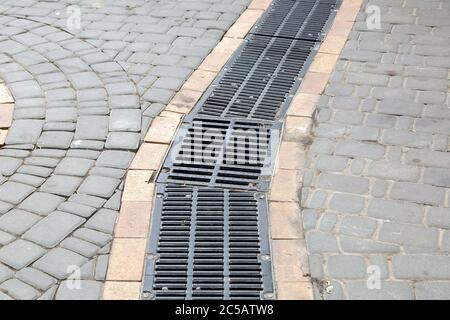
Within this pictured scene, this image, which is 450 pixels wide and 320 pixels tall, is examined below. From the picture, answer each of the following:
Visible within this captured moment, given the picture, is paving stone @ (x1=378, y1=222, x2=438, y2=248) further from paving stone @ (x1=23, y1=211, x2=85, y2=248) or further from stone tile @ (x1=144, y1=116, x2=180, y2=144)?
paving stone @ (x1=23, y1=211, x2=85, y2=248)

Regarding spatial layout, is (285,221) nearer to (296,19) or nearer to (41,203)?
(41,203)

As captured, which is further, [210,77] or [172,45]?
[172,45]

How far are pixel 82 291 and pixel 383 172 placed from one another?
2.32 meters

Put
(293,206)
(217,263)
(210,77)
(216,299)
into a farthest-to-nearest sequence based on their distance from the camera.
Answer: (210,77) → (293,206) → (217,263) → (216,299)

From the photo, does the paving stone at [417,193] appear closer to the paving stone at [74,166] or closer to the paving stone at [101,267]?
the paving stone at [101,267]

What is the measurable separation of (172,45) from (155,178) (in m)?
2.28

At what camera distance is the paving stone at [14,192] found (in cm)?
445

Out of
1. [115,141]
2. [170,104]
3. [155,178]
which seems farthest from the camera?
[170,104]

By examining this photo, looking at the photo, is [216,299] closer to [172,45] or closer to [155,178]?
[155,178]

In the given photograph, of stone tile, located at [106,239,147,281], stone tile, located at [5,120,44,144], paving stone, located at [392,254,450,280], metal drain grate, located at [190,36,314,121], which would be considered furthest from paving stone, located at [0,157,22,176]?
paving stone, located at [392,254,450,280]

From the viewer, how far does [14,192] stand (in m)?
4.52

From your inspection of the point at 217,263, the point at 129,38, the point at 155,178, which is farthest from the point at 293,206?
the point at 129,38

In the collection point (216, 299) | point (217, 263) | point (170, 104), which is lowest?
point (216, 299)

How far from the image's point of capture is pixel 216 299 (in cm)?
373
